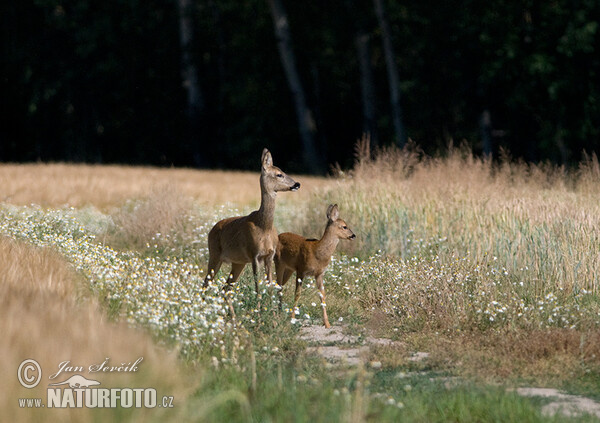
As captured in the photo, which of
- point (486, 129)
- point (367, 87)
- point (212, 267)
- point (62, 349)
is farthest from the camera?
point (367, 87)

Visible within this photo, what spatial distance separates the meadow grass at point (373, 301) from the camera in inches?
270

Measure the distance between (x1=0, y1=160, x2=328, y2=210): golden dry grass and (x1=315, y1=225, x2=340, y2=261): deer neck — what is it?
811cm

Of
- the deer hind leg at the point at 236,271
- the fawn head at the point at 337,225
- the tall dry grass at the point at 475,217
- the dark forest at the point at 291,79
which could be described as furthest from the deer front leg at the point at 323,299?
the dark forest at the point at 291,79

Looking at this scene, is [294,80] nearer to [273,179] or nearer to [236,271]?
[236,271]

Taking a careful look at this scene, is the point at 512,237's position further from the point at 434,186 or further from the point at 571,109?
the point at 571,109

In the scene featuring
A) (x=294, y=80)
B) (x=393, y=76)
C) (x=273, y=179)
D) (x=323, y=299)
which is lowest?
(x=323, y=299)

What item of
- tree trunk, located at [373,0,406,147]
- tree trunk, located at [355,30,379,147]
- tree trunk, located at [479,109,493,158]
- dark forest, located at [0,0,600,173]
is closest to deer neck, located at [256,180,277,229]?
dark forest, located at [0,0,600,173]

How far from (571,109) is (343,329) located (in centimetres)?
2596

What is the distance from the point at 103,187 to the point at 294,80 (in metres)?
16.8

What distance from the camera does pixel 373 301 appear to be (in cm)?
1184

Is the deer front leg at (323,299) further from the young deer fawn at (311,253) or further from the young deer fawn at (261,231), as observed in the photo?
the young deer fawn at (261,231)

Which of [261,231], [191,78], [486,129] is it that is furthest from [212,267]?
[191,78]

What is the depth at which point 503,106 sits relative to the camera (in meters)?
35.7

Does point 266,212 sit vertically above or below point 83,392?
above
